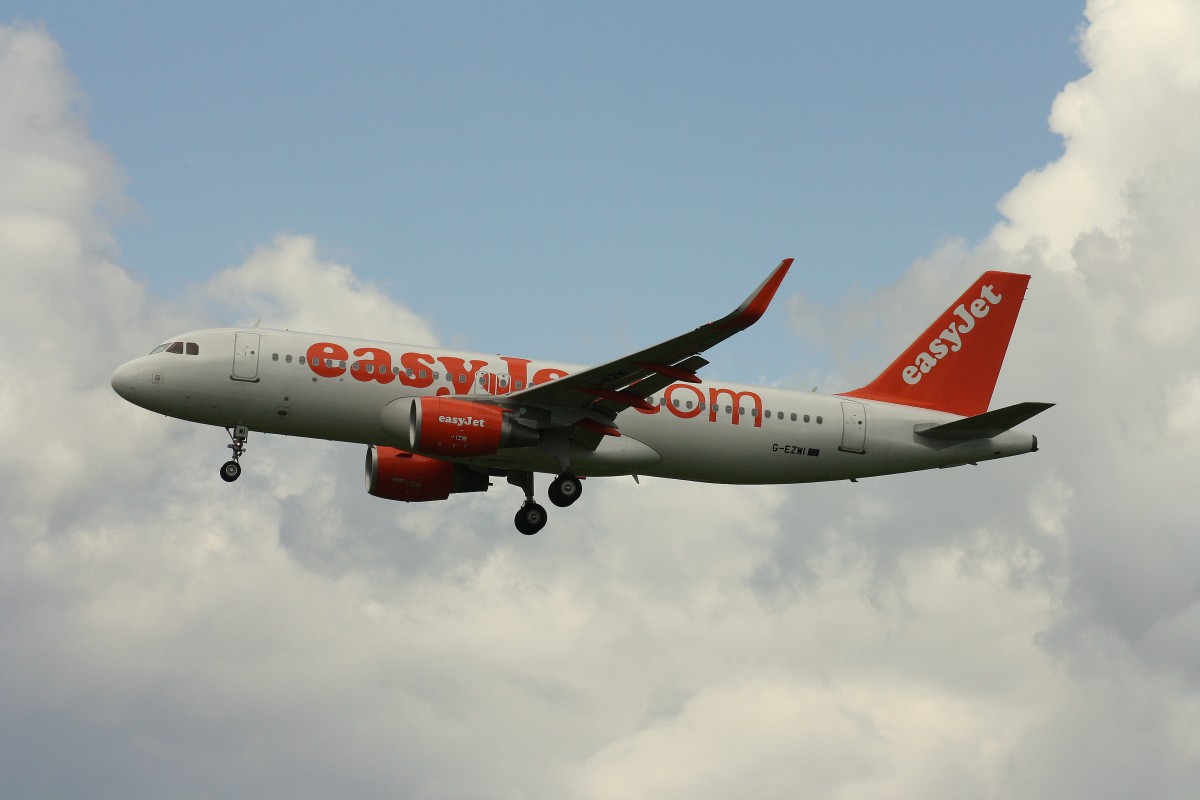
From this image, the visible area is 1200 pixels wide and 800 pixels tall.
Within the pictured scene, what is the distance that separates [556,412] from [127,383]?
1238 centimetres

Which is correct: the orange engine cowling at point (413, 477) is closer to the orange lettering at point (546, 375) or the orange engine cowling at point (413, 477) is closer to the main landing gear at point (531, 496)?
the main landing gear at point (531, 496)

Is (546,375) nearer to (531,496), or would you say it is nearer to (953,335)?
(531,496)

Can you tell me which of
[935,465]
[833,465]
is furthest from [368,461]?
[935,465]

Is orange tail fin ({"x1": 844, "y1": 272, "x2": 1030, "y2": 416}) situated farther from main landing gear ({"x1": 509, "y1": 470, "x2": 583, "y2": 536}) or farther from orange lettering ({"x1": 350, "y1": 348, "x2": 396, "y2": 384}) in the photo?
orange lettering ({"x1": 350, "y1": 348, "x2": 396, "y2": 384})

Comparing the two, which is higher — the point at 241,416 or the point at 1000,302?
the point at 1000,302

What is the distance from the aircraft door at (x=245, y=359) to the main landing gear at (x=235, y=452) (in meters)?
1.58

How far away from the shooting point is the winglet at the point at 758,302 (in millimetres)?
39656

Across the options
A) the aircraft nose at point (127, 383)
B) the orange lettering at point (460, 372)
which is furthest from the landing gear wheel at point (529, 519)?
the aircraft nose at point (127, 383)

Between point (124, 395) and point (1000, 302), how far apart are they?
29.2 metres

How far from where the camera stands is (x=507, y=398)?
1836 inches

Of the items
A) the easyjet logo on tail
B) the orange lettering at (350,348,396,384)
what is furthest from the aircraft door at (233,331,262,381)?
the easyjet logo on tail

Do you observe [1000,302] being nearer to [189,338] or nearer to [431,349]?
[431,349]

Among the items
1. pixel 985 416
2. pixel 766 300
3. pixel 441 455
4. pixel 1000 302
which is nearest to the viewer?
pixel 766 300

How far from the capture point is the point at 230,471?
46938 millimetres
